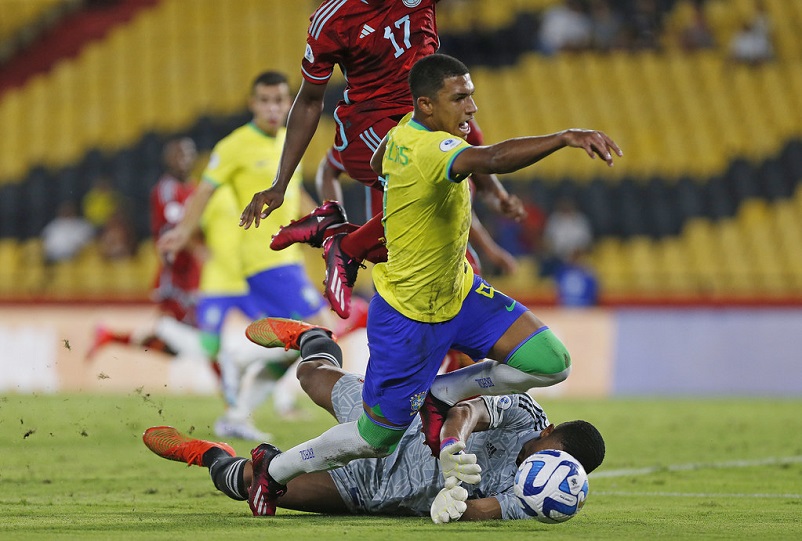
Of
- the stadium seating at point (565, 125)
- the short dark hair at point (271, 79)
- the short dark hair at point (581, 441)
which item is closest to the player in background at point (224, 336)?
the short dark hair at point (271, 79)

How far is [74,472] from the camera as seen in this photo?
8.03 metres

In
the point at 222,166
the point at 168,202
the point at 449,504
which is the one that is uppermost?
the point at 222,166

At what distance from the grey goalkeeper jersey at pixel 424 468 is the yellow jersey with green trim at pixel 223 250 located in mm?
5419

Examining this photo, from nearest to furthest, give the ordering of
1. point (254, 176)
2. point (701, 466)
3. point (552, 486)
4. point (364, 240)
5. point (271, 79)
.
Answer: point (552, 486)
point (364, 240)
point (701, 466)
point (271, 79)
point (254, 176)

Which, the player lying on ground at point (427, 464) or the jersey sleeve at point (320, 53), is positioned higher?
the jersey sleeve at point (320, 53)

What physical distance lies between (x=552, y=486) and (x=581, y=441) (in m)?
0.34

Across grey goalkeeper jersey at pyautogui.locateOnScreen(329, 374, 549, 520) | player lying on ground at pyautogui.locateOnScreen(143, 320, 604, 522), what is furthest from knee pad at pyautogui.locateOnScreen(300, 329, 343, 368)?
grey goalkeeper jersey at pyautogui.locateOnScreen(329, 374, 549, 520)

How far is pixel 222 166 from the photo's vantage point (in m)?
9.98

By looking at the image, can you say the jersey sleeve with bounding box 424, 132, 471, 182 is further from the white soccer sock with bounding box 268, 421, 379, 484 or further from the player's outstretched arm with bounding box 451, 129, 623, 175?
the white soccer sock with bounding box 268, 421, 379, 484

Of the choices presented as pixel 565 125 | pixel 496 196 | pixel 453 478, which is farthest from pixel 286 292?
pixel 565 125

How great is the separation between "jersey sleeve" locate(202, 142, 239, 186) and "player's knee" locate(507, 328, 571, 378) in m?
4.51

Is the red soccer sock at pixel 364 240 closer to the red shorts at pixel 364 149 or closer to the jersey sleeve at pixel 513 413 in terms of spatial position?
the red shorts at pixel 364 149

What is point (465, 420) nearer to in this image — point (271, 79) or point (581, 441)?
point (581, 441)

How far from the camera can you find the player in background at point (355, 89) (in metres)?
6.86
